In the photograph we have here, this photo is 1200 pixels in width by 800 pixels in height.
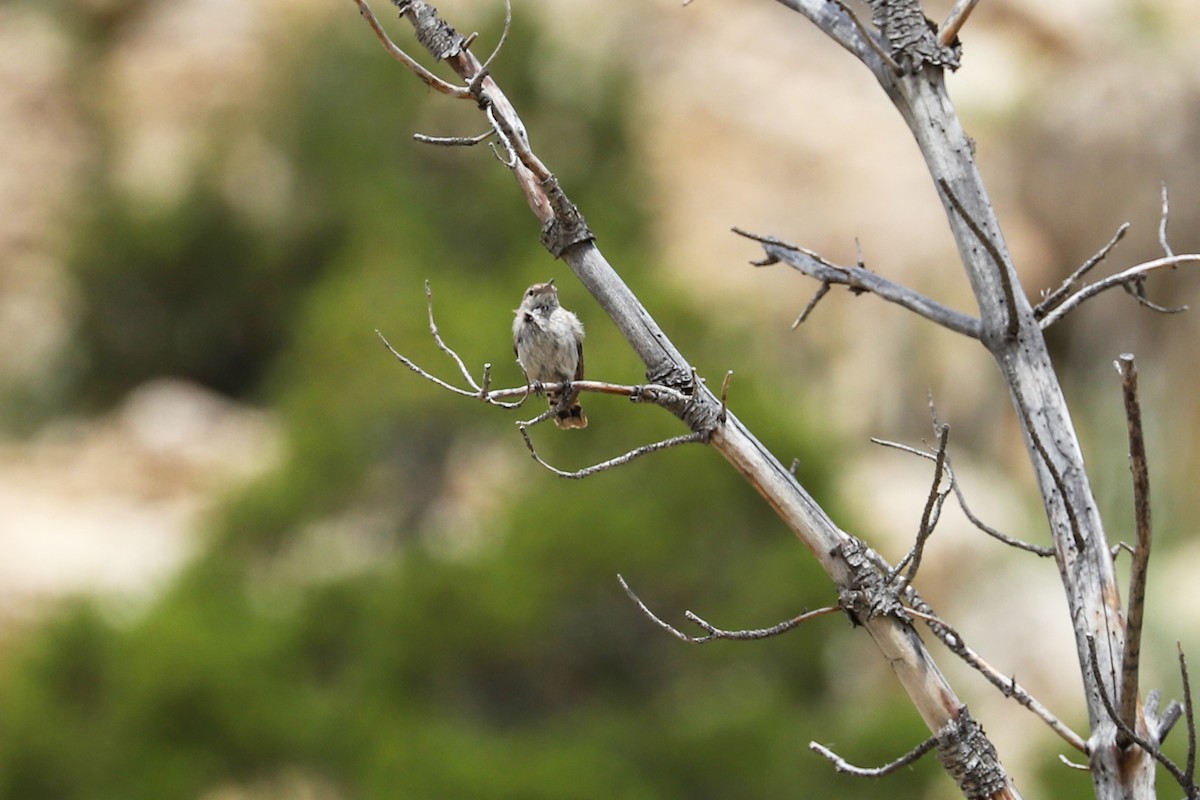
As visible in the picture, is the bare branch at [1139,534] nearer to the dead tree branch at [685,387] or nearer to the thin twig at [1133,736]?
the thin twig at [1133,736]

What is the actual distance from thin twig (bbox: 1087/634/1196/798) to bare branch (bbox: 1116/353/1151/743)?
38mm

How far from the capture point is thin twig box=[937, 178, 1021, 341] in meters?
3.25

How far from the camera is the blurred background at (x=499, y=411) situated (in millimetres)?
15875

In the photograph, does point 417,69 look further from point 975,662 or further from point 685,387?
point 975,662

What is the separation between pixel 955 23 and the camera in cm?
361

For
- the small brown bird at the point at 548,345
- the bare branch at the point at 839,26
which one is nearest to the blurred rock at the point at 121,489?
the small brown bird at the point at 548,345

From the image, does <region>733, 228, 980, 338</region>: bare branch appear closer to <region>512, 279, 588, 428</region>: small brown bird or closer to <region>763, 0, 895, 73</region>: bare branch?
<region>763, 0, 895, 73</region>: bare branch

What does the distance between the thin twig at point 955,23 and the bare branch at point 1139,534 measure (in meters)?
1.20

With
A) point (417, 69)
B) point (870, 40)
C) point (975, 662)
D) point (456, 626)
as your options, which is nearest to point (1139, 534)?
point (975, 662)

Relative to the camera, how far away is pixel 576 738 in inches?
619

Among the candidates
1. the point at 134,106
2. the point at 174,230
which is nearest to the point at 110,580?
the point at 174,230

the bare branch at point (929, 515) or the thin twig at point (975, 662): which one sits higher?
the bare branch at point (929, 515)

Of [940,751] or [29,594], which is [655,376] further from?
[29,594]

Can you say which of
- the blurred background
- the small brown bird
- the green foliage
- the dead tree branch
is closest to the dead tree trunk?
the dead tree branch
